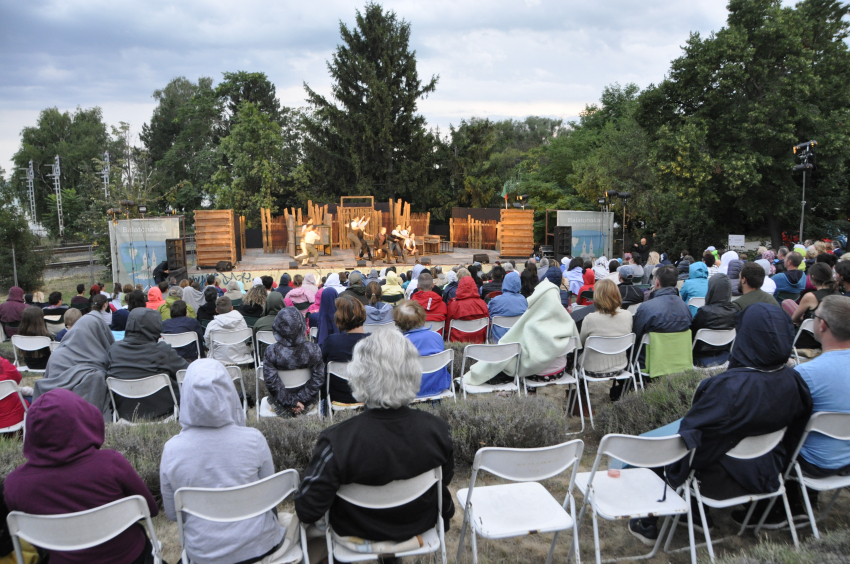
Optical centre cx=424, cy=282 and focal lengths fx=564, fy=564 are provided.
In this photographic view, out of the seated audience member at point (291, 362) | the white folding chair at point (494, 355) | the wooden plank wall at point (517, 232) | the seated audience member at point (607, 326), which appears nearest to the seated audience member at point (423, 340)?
the white folding chair at point (494, 355)

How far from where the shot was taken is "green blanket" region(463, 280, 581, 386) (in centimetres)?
426

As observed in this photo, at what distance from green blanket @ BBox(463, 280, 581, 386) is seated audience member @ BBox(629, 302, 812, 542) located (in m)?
1.75

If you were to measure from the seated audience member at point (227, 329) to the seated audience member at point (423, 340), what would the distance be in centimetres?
200

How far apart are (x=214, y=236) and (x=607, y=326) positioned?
14.1m

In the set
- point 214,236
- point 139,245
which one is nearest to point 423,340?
point 139,245

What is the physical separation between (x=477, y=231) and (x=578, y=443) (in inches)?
785

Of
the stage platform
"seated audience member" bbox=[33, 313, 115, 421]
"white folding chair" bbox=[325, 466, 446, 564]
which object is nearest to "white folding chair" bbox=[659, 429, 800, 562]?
"white folding chair" bbox=[325, 466, 446, 564]

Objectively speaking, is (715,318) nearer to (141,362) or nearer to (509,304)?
(509,304)

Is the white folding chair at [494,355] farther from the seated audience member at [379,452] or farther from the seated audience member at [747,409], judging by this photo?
the seated audience member at [379,452]

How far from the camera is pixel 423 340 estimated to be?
13.6 ft

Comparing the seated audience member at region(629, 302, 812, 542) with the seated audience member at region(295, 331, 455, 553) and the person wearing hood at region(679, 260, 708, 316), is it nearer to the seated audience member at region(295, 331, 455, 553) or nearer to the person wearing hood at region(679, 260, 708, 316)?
the seated audience member at region(295, 331, 455, 553)

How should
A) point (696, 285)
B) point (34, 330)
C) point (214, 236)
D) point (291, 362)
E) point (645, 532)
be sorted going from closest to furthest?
point (645, 532) → point (291, 362) → point (34, 330) → point (696, 285) → point (214, 236)

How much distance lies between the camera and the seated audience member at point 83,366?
3883mm

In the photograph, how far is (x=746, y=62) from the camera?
691 inches
